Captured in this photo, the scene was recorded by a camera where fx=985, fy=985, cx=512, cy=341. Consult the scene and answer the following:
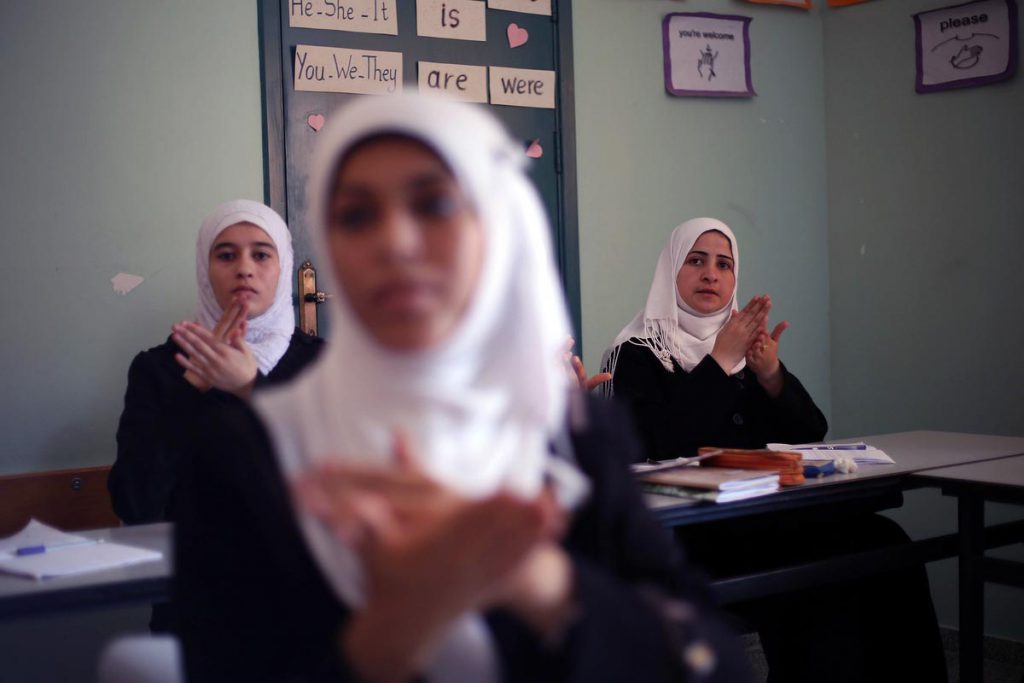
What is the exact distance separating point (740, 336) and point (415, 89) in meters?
1.22

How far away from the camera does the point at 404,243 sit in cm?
68

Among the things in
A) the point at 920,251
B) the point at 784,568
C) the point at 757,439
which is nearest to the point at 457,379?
the point at 784,568

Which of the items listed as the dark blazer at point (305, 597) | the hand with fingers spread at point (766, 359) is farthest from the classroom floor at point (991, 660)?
the dark blazer at point (305, 597)

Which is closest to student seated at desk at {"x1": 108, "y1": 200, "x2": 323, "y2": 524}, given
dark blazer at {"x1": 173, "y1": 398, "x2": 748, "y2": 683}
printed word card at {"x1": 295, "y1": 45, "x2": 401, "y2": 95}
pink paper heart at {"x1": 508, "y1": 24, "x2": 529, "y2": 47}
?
printed word card at {"x1": 295, "y1": 45, "x2": 401, "y2": 95}

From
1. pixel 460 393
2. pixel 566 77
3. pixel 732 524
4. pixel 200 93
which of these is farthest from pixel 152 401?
pixel 566 77

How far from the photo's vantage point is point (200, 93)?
2.63 metres

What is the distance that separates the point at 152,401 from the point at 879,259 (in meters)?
2.60

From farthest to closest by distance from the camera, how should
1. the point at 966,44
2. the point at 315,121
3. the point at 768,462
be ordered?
the point at 966,44, the point at 315,121, the point at 768,462

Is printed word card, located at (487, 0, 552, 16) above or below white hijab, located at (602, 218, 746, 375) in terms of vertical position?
above

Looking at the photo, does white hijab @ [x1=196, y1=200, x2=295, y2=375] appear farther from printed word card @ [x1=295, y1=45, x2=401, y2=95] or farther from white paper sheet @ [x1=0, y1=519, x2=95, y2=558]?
printed word card @ [x1=295, y1=45, x2=401, y2=95]

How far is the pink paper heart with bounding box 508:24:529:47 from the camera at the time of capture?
3.08m

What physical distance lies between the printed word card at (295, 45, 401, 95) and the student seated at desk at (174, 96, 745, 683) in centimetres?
214

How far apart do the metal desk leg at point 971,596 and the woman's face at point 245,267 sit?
5.04 feet

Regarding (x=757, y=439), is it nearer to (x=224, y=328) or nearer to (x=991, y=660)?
(x=991, y=660)
